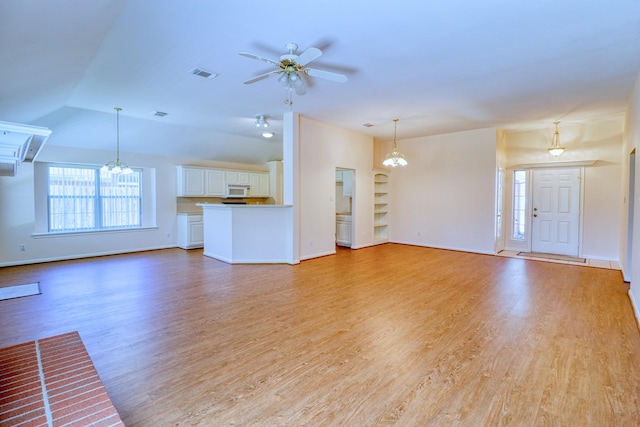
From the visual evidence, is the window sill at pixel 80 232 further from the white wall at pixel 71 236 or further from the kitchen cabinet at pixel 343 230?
the kitchen cabinet at pixel 343 230

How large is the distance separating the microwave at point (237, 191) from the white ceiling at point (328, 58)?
2.79 m

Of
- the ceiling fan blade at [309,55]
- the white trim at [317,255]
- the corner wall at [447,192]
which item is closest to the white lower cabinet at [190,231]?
the white trim at [317,255]

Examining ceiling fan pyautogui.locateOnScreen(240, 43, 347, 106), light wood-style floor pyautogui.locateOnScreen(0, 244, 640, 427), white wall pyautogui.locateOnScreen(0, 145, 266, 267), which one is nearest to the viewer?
light wood-style floor pyautogui.locateOnScreen(0, 244, 640, 427)

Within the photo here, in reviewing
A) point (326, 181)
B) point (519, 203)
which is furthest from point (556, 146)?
point (326, 181)

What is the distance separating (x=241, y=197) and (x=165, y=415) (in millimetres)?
7392

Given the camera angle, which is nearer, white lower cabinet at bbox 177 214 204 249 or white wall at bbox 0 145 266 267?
white wall at bbox 0 145 266 267

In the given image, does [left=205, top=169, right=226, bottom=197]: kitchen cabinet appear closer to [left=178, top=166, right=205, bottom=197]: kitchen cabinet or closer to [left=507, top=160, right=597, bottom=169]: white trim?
[left=178, top=166, right=205, bottom=197]: kitchen cabinet

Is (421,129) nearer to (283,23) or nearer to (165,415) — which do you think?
(283,23)

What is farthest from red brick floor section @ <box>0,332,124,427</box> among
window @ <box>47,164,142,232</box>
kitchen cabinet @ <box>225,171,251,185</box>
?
kitchen cabinet @ <box>225,171,251,185</box>

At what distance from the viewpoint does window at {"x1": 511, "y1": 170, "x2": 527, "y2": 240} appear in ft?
23.3

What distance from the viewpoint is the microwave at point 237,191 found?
8625mm

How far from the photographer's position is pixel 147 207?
24.9 ft

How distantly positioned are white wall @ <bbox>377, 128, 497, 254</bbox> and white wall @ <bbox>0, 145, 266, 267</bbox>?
18.2 feet

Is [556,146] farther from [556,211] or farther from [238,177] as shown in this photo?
[238,177]
